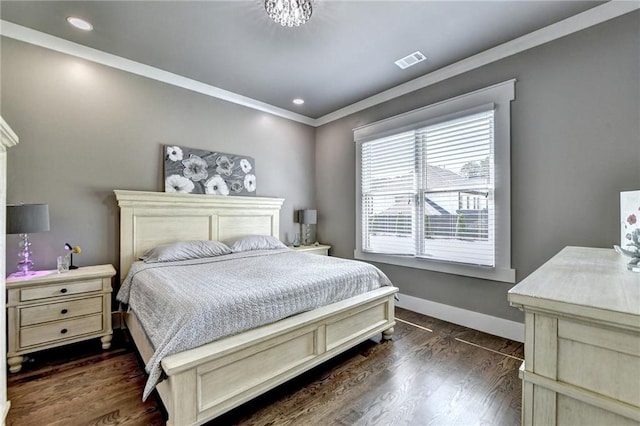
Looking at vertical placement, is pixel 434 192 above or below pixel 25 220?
above

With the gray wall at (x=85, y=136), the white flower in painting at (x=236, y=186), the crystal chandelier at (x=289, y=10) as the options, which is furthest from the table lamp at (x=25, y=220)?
the crystal chandelier at (x=289, y=10)

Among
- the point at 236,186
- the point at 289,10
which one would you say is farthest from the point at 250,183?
the point at 289,10

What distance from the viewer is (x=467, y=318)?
3000 millimetres

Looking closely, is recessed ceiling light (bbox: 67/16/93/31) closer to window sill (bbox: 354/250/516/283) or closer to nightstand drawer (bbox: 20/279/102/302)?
nightstand drawer (bbox: 20/279/102/302)

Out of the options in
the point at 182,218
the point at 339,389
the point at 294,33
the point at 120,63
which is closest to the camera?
the point at 339,389

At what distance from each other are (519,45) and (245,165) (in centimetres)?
333

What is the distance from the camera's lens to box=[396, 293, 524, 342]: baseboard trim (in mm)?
2672

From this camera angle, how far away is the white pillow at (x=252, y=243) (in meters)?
3.40

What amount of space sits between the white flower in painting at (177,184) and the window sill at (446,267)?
2434 millimetres

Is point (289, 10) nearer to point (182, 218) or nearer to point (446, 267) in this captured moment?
point (182, 218)

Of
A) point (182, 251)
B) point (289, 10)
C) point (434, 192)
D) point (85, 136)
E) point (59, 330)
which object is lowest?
point (59, 330)

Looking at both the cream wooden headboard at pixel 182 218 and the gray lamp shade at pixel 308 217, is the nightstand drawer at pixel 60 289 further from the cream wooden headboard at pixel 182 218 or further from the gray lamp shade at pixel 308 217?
the gray lamp shade at pixel 308 217

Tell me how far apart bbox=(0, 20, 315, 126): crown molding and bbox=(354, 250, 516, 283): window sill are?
2660 mm

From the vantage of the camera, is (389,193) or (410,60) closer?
(410,60)
